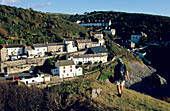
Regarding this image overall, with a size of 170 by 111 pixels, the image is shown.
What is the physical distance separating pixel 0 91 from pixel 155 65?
148 ft

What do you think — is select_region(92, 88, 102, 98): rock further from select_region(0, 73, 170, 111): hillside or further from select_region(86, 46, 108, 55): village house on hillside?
select_region(86, 46, 108, 55): village house on hillside

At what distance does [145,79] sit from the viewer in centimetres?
3950

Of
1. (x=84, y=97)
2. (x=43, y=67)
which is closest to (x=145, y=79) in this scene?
(x=43, y=67)

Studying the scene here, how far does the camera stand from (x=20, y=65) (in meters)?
31.5

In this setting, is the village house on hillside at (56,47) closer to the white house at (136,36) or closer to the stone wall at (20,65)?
the stone wall at (20,65)

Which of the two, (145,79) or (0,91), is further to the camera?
(145,79)

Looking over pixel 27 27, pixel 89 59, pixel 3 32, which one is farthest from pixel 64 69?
pixel 27 27

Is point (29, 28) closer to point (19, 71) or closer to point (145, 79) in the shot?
point (19, 71)

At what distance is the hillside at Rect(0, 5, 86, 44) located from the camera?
44531 mm

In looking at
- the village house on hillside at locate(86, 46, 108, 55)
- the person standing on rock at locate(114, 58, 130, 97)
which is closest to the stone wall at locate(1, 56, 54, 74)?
the village house on hillside at locate(86, 46, 108, 55)

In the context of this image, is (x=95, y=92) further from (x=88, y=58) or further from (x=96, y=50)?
(x=96, y=50)

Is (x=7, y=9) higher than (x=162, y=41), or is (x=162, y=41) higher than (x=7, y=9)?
(x=7, y=9)

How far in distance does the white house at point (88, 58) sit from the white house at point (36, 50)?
735 centimetres

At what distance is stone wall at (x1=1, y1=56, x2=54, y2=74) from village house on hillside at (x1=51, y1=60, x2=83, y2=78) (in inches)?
179
